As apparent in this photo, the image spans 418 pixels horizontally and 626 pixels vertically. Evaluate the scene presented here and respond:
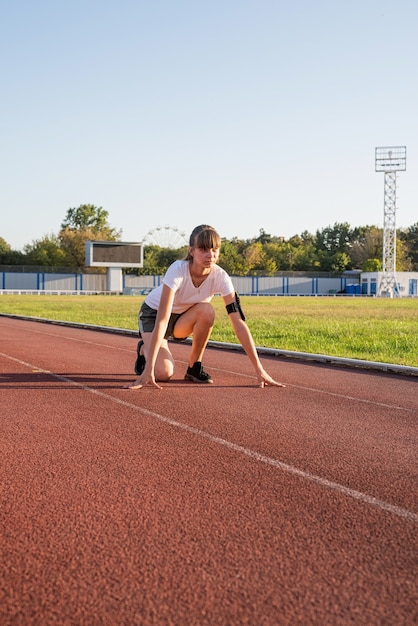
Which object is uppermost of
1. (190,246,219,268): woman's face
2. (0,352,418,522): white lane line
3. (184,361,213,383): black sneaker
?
(190,246,219,268): woman's face

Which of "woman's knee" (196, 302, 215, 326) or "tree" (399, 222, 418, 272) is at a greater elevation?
"tree" (399, 222, 418, 272)

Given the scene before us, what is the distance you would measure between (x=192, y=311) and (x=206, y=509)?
456 centimetres

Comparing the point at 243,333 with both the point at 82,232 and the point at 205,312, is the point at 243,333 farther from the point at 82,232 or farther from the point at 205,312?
the point at 82,232

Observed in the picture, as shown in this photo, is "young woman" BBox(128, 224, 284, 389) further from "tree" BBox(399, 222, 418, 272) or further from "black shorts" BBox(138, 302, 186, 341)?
"tree" BBox(399, 222, 418, 272)

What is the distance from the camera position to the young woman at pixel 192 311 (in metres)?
7.39

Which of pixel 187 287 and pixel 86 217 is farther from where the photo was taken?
pixel 86 217

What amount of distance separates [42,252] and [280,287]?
35.4 m

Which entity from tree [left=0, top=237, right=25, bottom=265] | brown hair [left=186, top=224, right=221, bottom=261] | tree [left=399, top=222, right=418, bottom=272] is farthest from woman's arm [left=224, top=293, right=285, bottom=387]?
tree [left=399, top=222, right=418, bottom=272]

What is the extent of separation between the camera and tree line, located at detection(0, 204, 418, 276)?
106 metres

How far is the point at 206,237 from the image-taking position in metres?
7.25

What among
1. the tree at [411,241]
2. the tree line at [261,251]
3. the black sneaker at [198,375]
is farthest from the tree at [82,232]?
the black sneaker at [198,375]

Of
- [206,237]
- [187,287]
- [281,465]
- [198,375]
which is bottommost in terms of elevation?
[281,465]

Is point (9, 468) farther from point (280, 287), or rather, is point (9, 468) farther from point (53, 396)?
point (280, 287)

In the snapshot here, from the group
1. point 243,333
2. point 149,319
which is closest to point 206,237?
point 243,333
